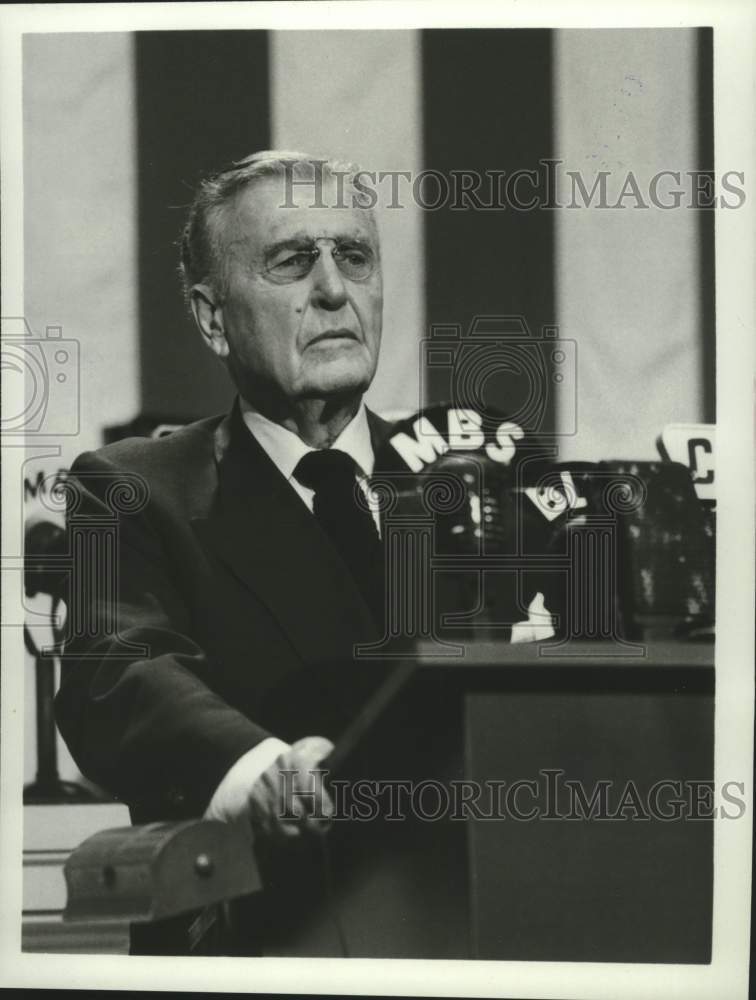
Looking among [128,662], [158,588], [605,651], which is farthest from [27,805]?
[605,651]

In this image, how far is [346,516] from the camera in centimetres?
258

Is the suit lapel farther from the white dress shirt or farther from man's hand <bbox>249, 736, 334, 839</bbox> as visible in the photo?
man's hand <bbox>249, 736, 334, 839</bbox>

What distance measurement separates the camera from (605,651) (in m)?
2.57

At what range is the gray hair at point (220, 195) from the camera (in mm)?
2572

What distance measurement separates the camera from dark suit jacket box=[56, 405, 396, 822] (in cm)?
252

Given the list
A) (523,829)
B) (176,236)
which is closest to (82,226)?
(176,236)

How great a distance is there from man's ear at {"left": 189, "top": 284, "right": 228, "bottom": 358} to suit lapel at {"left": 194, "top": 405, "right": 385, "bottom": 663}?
6.1 inches

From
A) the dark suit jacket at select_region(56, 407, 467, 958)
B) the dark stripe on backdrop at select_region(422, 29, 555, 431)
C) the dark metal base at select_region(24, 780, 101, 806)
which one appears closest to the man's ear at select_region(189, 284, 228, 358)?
the dark suit jacket at select_region(56, 407, 467, 958)

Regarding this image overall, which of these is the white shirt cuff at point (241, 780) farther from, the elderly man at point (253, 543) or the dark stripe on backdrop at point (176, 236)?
the dark stripe on backdrop at point (176, 236)

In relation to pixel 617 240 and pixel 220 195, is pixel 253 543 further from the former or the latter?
pixel 617 240

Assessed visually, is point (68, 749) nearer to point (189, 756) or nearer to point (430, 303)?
point (189, 756)

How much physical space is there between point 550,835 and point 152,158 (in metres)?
1.86

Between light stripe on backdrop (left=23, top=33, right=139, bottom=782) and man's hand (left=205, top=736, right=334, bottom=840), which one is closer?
man's hand (left=205, top=736, right=334, bottom=840)

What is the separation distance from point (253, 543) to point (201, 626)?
23 cm
